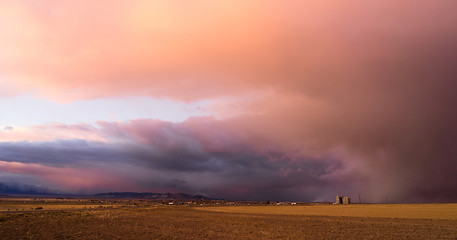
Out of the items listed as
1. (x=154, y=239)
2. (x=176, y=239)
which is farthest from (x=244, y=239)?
(x=154, y=239)

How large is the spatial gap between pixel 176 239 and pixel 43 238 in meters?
16.0

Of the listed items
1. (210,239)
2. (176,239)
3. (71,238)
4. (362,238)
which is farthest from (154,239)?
(362,238)

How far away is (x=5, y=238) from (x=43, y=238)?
4228 mm

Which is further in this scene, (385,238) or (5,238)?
(385,238)

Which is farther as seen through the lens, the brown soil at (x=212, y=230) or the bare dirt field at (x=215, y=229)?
the bare dirt field at (x=215, y=229)

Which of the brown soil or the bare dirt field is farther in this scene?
the bare dirt field

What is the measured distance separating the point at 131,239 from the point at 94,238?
4.39 meters

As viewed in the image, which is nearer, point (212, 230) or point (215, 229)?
point (212, 230)

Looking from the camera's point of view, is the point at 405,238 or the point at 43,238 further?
the point at 405,238

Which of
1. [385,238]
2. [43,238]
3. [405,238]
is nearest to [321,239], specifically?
[385,238]

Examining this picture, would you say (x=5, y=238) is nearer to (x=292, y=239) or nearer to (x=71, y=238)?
(x=71, y=238)

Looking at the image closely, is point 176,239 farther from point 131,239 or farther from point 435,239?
point 435,239

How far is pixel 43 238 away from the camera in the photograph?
1399 inches

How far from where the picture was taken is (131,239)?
3528cm
